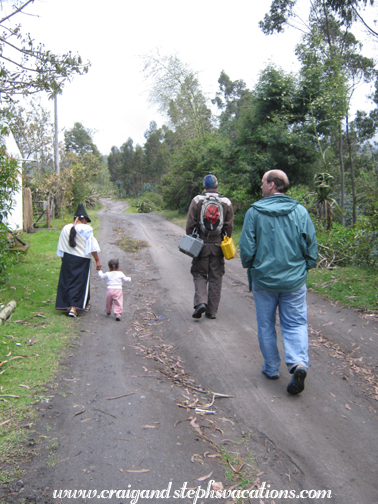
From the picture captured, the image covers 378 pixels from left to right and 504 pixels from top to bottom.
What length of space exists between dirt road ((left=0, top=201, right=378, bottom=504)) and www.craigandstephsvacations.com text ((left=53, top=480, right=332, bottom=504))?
0.04 ft

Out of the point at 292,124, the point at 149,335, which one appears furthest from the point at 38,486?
the point at 292,124

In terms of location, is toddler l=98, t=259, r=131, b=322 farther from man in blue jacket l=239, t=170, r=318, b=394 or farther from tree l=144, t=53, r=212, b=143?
tree l=144, t=53, r=212, b=143

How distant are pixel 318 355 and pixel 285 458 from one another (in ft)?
7.18

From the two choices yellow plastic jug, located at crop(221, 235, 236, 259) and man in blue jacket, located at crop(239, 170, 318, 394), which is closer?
man in blue jacket, located at crop(239, 170, 318, 394)

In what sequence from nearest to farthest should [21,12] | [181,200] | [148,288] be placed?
[21,12] < [148,288] < [181,200]

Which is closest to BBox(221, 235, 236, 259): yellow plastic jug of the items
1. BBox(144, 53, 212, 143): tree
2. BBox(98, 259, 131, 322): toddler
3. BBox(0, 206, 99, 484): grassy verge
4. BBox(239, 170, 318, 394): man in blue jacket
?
BBox(98, 259, 131, 322): toddler

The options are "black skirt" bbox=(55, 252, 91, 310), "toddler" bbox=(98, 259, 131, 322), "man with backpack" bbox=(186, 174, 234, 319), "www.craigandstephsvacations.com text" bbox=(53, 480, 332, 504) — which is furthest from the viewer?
"black skirt" bbox=(55, 252, 91, 310)

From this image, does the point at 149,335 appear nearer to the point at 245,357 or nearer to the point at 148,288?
the point at 245,357

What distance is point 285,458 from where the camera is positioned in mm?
2871

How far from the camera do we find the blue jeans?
382 cm

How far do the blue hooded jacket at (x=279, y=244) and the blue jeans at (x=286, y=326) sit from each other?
0.14m

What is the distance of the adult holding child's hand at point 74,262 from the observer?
646cm

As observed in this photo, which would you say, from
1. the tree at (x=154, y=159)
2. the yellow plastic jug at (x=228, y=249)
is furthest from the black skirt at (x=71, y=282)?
the tree at (x=154, y=159)

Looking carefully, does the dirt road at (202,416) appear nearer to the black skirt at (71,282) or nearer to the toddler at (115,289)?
the toddler at (115,289)
